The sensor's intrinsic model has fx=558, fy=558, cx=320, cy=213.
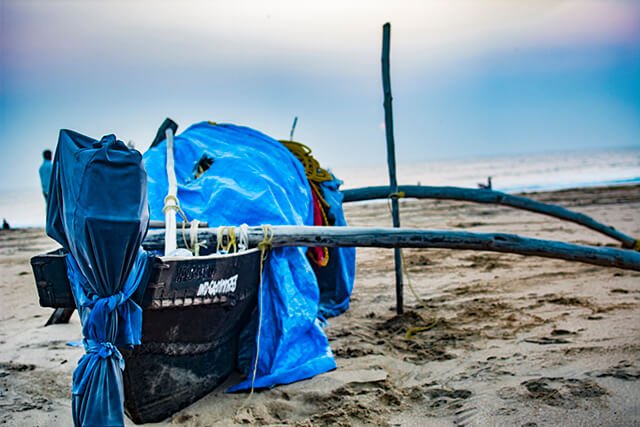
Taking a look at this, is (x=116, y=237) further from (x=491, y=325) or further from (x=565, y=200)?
(x=565, y=200)

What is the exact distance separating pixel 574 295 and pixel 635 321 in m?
0.91

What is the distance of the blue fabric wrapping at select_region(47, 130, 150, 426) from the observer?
213 centimetres

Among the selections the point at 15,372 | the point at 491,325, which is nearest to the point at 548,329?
the point at 491,325

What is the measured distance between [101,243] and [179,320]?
818 mm

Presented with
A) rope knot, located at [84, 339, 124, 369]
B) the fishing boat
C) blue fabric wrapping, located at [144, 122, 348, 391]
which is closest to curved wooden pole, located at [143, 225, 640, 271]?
the fishing boat

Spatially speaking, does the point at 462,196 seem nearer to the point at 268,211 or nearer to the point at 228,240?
the point at 268,211

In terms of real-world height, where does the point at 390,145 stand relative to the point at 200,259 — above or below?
above

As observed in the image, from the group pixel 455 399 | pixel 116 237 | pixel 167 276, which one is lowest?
pixel 455 399

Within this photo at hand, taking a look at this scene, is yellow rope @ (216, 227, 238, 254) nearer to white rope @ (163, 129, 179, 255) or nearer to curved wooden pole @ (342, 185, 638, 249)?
white rope @ (163, 129, 179, 255)

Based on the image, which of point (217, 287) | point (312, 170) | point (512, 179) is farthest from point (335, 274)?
point (512, 179)

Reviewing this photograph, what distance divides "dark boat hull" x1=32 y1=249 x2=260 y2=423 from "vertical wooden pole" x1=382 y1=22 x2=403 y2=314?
1.73 m

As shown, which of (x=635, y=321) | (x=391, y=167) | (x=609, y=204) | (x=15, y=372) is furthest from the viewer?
(x=609, y=204)

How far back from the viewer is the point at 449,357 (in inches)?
150

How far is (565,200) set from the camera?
1432cm
